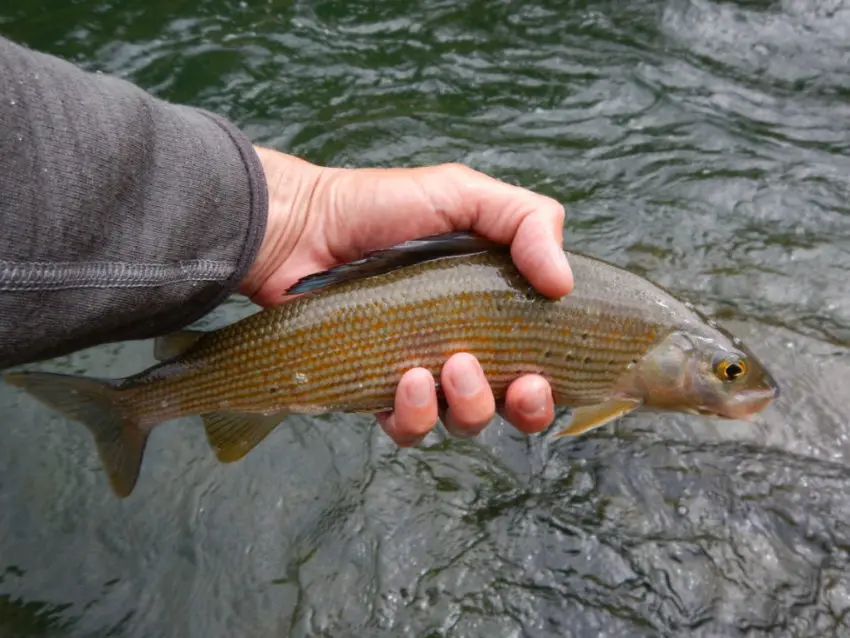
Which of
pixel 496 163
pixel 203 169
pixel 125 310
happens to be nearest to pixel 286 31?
pixel 496 163

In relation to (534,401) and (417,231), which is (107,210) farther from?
(534,401)

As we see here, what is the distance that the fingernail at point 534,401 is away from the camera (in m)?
3.38

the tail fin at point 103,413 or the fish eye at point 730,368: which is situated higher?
the fish eye at point 730,368

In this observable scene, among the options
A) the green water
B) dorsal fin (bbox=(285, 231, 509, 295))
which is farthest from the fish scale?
the green water

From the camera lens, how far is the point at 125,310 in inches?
125

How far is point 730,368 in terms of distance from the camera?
3357mm

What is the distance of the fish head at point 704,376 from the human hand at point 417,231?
0.48m

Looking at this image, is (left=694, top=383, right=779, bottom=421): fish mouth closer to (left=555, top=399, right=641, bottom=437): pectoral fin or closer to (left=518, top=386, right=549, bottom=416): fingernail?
(left=555, top=399, right=641, bottom=437): pectoral fin

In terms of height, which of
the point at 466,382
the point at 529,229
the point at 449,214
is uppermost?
the point at 529,229

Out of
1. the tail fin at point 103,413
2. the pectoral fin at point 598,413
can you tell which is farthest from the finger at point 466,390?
the tail fin at point 103,413

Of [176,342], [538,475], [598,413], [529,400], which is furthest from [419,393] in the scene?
[538,475]

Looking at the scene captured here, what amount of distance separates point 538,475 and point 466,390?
160 centimetres

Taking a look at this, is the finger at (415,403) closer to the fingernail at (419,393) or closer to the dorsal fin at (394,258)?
the fingernail at (419,393)

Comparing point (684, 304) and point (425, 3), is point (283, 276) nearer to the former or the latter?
point (684, 304)
